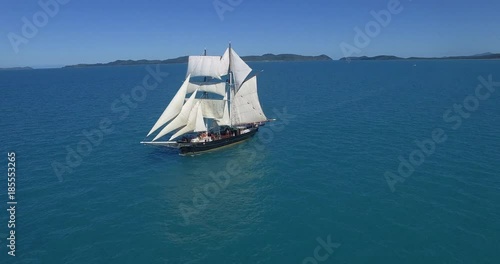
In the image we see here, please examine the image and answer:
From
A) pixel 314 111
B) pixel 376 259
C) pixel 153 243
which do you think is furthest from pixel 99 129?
pixel 376 259

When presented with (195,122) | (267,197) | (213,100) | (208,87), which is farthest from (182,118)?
(267,197)

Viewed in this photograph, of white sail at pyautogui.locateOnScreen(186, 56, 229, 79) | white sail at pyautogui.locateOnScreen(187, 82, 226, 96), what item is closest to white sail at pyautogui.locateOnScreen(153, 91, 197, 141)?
white sail at pyautogui.locateOnScreen(187, 82, 226, 96)

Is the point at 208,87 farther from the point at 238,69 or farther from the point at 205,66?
the point at 238,69

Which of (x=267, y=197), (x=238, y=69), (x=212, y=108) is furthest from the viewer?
(x=212, y=108)

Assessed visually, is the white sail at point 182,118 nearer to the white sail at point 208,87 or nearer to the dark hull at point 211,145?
the white sail at point 208,87

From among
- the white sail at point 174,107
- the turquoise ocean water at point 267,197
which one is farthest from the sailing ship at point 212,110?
the turquoise ocean water at point 267,197

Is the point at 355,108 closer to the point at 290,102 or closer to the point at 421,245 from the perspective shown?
the point at 290,102
